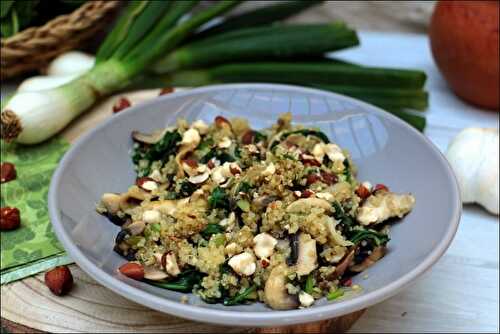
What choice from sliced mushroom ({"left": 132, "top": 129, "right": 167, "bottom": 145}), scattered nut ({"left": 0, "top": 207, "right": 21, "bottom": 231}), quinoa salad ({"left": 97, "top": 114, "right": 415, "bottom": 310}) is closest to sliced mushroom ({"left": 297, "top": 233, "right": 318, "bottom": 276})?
quinoa salad ({"left": 97, "top": 114, "right": 415, "bottom": 310})

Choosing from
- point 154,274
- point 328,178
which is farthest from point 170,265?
point 328,178

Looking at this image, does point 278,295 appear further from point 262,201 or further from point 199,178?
point 199,178

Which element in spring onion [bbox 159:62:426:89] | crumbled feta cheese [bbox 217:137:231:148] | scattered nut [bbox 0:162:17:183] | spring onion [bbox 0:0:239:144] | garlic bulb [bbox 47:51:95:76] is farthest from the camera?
garlic bulb [bbox 47:51:95:76]

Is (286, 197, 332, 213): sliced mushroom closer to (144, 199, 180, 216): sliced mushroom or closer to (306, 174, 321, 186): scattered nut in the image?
(306, 174, 321, 186): scattered nut

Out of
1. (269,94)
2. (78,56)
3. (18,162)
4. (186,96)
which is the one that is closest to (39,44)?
(78,56)

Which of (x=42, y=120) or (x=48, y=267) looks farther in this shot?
(x=42, y=120)

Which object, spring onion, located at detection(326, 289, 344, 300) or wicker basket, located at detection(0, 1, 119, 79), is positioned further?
wicker basket, located at detection(0, 1, 119, 79)

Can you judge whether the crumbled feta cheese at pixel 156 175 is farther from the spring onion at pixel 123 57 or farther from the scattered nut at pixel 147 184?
the spring onion at pixel 123 57

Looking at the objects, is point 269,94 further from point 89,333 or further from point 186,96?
point 89,333
